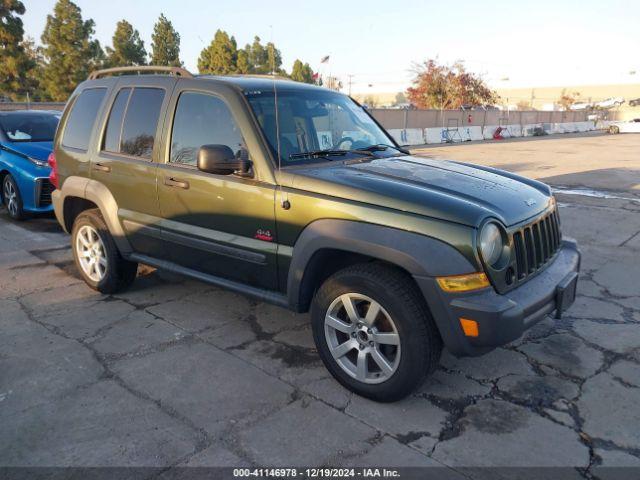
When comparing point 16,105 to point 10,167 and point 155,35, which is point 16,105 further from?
point 155,35

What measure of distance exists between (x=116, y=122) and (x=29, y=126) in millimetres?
4691

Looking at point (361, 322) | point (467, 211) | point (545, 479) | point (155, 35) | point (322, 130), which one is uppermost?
point (155, 35)

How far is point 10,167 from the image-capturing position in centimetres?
736

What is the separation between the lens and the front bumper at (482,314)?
2.65m

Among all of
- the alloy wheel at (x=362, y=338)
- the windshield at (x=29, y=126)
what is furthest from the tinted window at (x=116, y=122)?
the windshield at (x=29, y=126)

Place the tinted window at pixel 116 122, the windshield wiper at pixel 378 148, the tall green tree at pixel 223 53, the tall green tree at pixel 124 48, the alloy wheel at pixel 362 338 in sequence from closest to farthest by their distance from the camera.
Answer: the alloy wheel at pixel 362 338
the windshield wiper at pixel 378 148
the tinted window at pixel 116 122
the tall green tree at pixel 124 48
the tall green tree at pixel 223 53

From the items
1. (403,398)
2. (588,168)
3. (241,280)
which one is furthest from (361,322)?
(588,168)

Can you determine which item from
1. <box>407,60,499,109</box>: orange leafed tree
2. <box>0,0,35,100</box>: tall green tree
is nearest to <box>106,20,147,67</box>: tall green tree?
<box>0,0,35,100</box>: tall green tree

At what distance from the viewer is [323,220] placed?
308 cm

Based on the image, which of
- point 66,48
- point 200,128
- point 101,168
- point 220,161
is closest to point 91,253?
point 101,168

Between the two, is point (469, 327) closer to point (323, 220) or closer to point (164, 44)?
point (323, 220)

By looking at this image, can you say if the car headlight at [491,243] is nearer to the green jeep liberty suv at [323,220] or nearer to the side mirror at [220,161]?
the green jeep liberty suv at [323,220]

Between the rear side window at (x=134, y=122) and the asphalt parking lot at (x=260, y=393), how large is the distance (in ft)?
4.58

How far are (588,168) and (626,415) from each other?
13.6 metres
